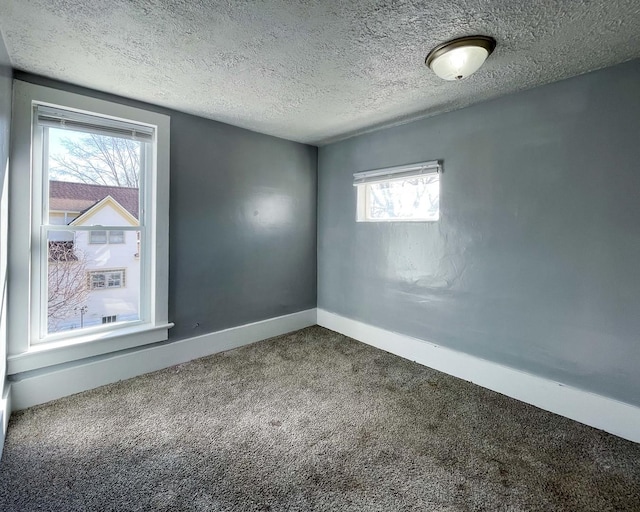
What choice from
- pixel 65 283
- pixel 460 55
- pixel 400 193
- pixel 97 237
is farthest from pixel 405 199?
pixel 65 283

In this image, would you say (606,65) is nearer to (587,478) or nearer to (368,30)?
(368,30)

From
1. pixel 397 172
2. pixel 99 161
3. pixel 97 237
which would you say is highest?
pixel 397 172

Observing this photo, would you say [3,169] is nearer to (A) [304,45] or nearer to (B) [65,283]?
(B) [65,283]

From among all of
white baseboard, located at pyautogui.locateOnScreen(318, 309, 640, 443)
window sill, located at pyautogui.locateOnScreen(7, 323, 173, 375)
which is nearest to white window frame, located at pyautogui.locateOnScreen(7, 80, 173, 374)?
window sill, located at pyautogui.locateOnScreen(7, 323, 173, 375)

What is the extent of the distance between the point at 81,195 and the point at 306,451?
7.86 ft

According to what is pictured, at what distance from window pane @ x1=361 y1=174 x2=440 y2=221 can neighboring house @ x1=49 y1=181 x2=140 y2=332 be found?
2276 mm

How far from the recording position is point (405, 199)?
3.01 m

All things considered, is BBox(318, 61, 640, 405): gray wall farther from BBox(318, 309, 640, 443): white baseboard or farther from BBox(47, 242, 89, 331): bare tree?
BBox(47, 242, 89, 331): bare tree

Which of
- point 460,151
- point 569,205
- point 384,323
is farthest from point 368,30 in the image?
point 384,323

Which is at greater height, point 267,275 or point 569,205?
point 569,205

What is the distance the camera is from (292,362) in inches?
111

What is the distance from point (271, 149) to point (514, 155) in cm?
231

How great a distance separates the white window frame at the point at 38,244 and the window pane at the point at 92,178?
100 millimetres

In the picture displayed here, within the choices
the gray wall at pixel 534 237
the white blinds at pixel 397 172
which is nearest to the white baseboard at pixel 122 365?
the gray wall at pixel 534 237
